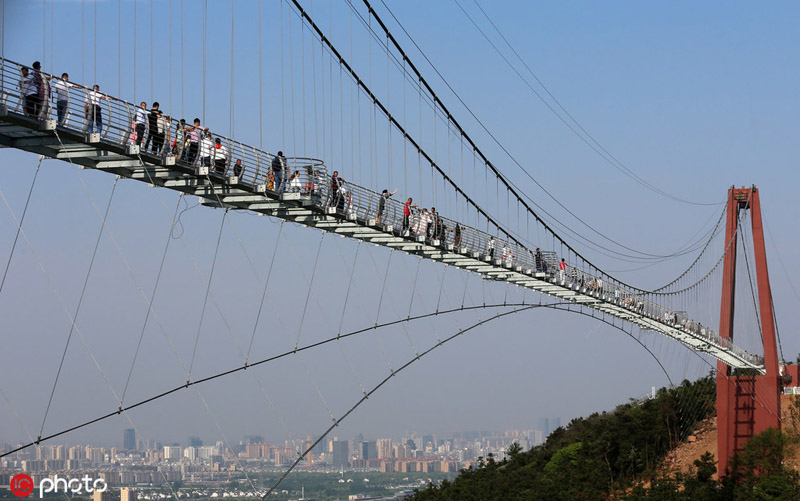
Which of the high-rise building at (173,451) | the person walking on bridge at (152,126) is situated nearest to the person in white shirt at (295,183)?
the person walking on bridge at (152,126)

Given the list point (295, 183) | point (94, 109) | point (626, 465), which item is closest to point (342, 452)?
point (626, 465)

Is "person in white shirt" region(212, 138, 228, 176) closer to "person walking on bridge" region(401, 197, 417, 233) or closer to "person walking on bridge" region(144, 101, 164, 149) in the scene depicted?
"person walking on bridge" region(144, 101, 164, 149)

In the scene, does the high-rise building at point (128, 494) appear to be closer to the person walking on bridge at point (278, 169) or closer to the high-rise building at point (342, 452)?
the person walking on bridge at point (278, 169)

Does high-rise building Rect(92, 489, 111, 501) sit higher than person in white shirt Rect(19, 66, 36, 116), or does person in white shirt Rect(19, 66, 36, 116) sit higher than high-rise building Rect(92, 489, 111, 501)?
person in white shirt Rect(19, 66, 36, 116)

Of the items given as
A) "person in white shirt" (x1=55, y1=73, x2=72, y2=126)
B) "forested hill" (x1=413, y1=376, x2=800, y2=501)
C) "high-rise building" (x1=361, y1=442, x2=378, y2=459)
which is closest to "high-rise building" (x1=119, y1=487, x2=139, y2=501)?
"person in white shirt" (x1=55, y1=73, x2=72, y2=126)

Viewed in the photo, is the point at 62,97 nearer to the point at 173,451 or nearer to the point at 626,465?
the point at 173,451

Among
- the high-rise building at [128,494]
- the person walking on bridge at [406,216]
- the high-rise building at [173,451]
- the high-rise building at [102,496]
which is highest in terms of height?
the person walking on bridge at [406,216]
